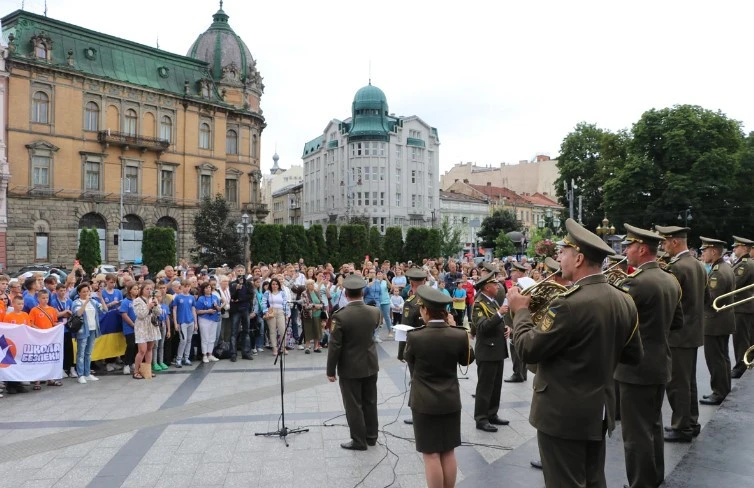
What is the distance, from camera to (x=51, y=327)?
10727mm

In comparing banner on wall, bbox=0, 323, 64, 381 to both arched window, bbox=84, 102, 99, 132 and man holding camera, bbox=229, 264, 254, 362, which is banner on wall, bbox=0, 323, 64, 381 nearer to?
man holding camera, bbox=229, 264, 254, 362

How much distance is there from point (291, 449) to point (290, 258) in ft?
117

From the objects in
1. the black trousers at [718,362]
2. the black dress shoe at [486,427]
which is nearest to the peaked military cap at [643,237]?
the black dress shoe at [486,427]

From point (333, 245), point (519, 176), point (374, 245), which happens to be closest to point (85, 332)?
point (333, 245)

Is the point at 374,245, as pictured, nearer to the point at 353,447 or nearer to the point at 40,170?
the point at 40,170

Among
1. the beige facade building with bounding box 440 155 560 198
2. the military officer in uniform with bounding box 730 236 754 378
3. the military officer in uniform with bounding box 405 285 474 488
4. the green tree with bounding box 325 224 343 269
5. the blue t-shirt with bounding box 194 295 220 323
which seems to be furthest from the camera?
the beige facade building with bounding box 440 155 560 198

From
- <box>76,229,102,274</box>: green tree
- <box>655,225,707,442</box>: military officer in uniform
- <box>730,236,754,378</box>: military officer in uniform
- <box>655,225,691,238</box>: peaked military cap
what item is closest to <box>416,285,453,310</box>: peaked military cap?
<box>655,225,707,442</box>: military officer in uniform

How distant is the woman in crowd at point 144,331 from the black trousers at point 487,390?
700 centimetres

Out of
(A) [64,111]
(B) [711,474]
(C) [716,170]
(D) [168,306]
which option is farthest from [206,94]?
(B) [711,474]

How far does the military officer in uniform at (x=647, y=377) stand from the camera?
5.11m

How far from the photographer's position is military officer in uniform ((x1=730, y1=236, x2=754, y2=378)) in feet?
32.2

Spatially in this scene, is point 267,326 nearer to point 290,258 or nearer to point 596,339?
point 596,339

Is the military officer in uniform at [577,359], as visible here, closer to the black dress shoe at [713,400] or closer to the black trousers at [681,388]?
the black trousers at [681,388]

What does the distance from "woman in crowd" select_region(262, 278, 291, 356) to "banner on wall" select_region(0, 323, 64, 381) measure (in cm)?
476
